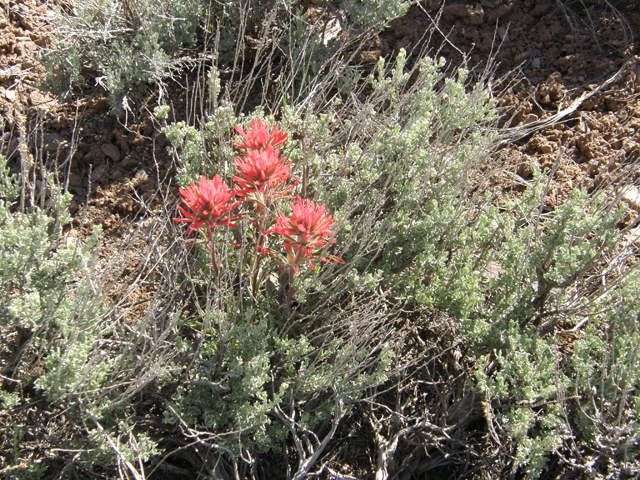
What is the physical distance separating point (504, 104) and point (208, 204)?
249 centimetres

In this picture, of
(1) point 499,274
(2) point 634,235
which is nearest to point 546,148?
(2) point 634,235

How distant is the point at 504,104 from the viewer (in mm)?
3412

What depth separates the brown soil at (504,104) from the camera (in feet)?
9.25

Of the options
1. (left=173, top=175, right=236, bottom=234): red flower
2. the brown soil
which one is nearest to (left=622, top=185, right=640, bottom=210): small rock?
the brown soil

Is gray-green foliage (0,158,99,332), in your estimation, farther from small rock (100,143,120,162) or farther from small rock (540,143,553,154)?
small rock (540,143,553,154)

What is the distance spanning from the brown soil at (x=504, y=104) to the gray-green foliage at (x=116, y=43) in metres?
0.18

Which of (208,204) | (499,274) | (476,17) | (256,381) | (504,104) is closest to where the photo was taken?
(208,204)

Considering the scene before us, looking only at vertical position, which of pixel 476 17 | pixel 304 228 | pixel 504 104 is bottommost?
Answer: pixel 304 228

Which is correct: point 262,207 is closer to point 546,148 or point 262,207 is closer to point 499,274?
point 499,274

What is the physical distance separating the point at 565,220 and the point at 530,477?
3.53 ft

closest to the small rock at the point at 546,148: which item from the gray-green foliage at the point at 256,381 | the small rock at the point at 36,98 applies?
the gray-green foliage at the point at 256,381

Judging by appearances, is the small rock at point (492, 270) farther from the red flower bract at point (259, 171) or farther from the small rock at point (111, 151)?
the small rock at point (111, 151)

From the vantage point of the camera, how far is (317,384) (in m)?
2.02

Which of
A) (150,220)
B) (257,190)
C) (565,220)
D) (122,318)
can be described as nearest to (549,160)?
(565,220)
